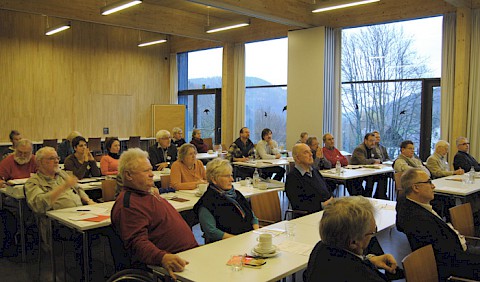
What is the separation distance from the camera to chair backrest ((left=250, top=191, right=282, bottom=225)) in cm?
432

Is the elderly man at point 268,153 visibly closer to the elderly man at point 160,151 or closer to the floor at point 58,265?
the elderly man at point 160,151

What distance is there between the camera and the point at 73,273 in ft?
15.1

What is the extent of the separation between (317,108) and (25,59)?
7.73 meters

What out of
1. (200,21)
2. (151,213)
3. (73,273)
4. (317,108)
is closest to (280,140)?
(317,108)

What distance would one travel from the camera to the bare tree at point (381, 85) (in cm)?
960

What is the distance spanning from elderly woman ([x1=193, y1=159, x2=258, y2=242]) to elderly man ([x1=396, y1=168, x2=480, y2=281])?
1.24 m

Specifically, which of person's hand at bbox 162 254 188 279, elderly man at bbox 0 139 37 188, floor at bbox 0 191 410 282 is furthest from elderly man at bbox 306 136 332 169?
person's hand at bbox 162 254 188 279

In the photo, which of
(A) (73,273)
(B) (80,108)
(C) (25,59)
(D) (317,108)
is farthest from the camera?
(B) (80,108)

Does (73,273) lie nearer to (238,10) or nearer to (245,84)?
(238,10)

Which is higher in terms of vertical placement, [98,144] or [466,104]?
[466,104]

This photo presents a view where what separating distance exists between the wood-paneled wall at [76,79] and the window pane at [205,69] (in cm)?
91

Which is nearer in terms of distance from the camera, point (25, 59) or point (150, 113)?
point (25, 59)

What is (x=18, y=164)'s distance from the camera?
19.3 feet

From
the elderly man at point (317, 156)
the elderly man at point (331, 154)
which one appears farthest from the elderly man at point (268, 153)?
the elderly man at point (317, 156)
